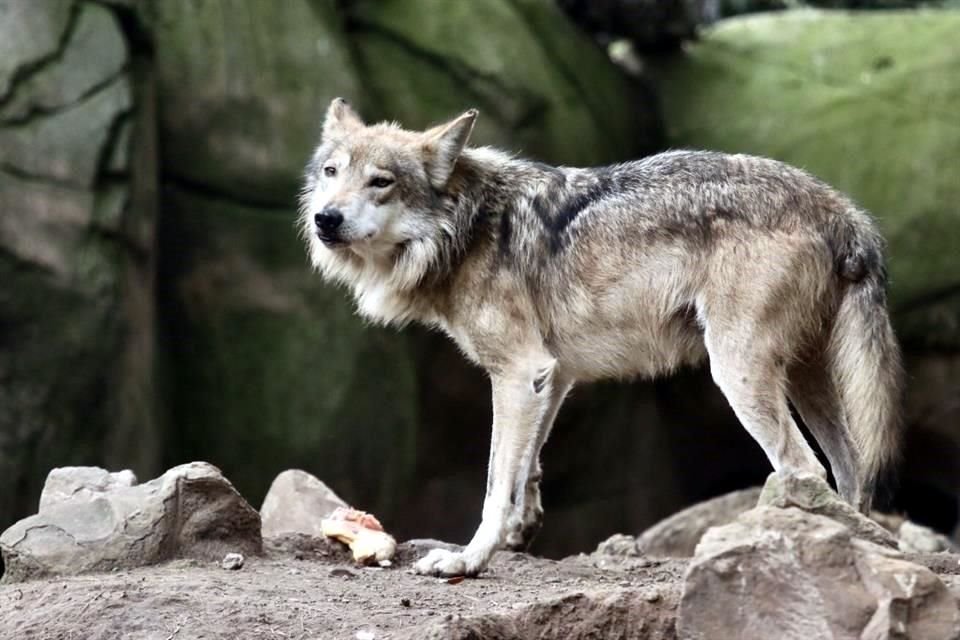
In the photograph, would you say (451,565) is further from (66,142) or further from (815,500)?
(66,142)

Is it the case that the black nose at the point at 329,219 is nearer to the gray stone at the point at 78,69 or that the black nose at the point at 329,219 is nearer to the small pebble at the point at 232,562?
the small pebble at the point at 232,562

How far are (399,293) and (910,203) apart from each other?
5806mm

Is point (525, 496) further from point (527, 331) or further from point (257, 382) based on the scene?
point (257, 382)

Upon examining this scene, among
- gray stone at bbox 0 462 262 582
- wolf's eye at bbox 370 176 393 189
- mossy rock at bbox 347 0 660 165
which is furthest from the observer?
mossy rock at bbox 347 0 660 165

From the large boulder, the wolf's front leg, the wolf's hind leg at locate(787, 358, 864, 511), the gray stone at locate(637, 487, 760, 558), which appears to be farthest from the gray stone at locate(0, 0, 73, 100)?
the wolf's hind leg at locate(787, 358, 864, 511)

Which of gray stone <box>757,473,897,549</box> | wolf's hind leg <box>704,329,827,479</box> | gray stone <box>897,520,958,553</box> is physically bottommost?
gray stone <box>897,520,958,553</box>

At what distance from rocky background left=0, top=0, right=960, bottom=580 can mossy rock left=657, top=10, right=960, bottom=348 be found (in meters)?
0.02

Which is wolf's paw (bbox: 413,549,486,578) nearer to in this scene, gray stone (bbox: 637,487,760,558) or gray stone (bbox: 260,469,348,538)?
gray stone (bbox: 260,469,348,538)

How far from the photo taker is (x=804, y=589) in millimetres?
3309

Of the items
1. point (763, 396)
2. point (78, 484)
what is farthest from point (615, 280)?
point (78, 484)

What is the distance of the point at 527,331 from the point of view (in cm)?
532

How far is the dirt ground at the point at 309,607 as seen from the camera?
3990 millimetres

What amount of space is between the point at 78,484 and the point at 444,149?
1932 mm

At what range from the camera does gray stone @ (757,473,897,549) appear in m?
4.02
